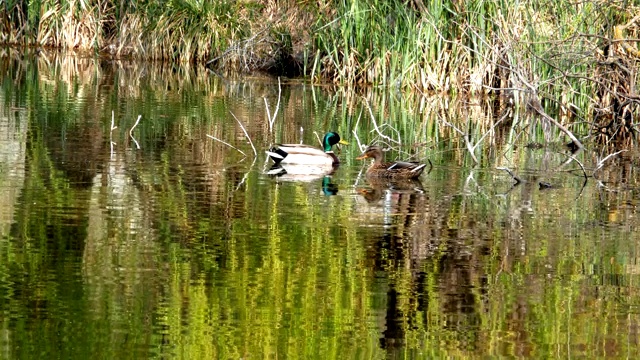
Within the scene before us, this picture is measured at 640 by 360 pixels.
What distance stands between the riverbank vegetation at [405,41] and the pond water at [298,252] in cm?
122

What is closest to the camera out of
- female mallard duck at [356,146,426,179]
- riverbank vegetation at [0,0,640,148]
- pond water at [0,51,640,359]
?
pond water at [0,51,640,359]

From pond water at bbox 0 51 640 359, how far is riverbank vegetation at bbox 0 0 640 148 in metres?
1.22

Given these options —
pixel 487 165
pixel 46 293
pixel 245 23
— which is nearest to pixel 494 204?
pixel 487 165

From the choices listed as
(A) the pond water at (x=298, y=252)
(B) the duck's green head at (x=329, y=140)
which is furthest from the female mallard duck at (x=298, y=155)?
(B) the duck's green head at (x=329, y=140)

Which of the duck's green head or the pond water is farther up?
the duck's green head

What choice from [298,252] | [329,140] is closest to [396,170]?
[329,140]

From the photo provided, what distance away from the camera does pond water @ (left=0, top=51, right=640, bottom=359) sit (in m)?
6.49

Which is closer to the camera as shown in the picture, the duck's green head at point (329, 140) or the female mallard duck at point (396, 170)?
the female mallard duck at point (396, 170)

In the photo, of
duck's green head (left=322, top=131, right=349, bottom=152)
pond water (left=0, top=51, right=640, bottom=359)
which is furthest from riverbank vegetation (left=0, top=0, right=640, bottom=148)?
duck's green head (left=322, top=131, right=349, bottom=152)

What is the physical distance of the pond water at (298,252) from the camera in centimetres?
649

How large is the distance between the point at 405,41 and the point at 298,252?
44.4 ft

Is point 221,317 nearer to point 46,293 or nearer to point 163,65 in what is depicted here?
point 46,293

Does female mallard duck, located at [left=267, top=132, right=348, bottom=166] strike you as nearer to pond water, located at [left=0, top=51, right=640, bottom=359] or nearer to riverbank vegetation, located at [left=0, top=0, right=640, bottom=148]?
pond water, located at [left=0, top=51, right=640, bottom=359]

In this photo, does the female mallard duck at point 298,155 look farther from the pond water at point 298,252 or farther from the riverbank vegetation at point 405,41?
the riverbank vegetation at point 405,41
